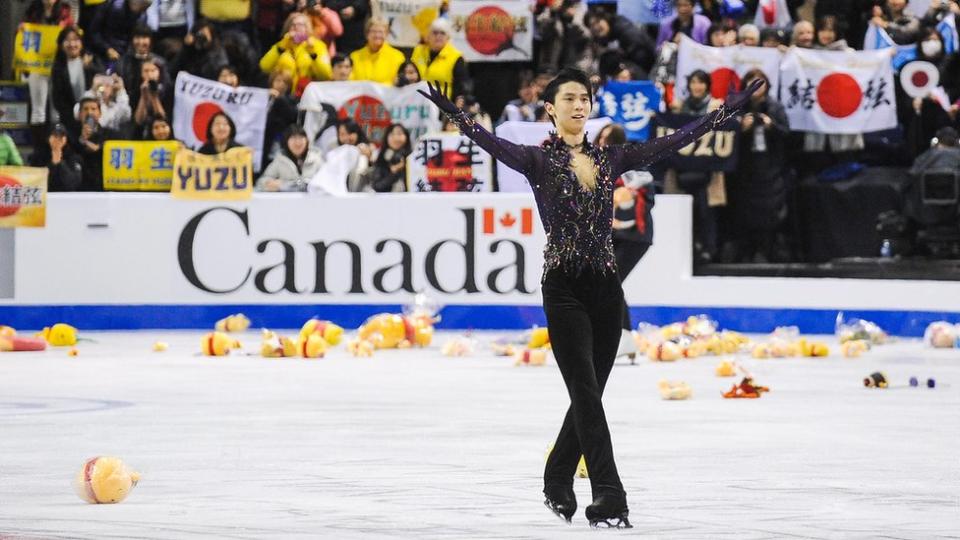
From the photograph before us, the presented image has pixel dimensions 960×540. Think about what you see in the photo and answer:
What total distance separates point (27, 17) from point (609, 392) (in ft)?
33.1

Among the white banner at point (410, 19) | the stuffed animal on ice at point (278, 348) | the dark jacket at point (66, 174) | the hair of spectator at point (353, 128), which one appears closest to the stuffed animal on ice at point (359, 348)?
the stuffed animal on ice at point (278, 348)

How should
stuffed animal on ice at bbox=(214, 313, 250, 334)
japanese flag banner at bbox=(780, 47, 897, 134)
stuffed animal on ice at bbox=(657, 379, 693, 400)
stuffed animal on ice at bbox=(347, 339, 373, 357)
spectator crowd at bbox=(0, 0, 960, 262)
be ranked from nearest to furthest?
stuffed animal on ice at bbox=(657, 379, 693, 400)
stuffed animal on ice at bbox=(347, 339, 373, 357)
stuffed animal on ice at bbox=(214, 313, 250, 334)
spectator crowd at bbox=(0, 0, 960, 262)
japanese flag banner at bbox=(780, 47, 897, 134)

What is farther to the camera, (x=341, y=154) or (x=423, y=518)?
(x=341, y=154)

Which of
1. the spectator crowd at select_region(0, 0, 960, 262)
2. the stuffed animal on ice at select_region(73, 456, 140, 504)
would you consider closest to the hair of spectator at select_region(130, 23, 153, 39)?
the spectator crowd at select_region(0, 0, 960, 262)

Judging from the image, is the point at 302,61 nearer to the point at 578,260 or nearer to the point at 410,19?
the point at 410,19

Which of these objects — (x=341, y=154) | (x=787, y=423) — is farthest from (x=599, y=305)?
(x=341, y=154)

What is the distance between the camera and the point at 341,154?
1709 centimetres

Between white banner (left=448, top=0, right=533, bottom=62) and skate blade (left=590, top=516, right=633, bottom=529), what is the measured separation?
1322 cm

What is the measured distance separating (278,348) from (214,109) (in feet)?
15.8

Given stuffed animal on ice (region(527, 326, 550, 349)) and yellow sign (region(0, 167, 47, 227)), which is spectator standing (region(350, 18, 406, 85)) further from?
stuffed animal on ice (region(527, 326, 550, 349))

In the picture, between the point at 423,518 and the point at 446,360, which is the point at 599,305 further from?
the point at 446,360

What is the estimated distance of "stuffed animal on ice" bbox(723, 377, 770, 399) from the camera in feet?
37.1

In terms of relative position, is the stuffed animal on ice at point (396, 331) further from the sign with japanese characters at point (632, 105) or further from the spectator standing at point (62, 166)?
the spectator standing at point (62, 166)

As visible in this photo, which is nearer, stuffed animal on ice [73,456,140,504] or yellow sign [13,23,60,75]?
stuffed animal on ice [73,456,140,504]
